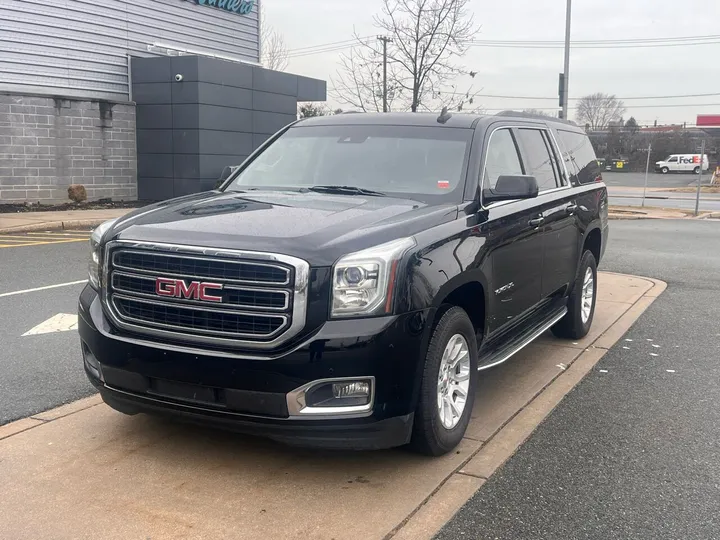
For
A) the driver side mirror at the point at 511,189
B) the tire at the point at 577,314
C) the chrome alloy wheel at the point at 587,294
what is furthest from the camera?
the chrome alloy wheel at the point at 587,294

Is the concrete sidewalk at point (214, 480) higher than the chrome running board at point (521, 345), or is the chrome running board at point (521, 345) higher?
the chrome running board at point (521, 345)

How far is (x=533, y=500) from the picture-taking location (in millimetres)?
3525

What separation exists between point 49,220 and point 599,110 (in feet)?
356

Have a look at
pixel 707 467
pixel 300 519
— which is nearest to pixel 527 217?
pixel 707 467

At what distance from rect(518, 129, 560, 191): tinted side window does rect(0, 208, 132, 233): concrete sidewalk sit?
11357 millimetres

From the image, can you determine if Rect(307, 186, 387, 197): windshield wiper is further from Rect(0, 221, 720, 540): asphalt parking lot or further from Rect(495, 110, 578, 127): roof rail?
Rect(0, 221, 720, 540): asphalt parking lot

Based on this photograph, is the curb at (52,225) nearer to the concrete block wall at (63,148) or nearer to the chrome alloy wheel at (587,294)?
the concrete block wall at (63,148)

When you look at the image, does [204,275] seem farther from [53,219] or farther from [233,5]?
[233,5]

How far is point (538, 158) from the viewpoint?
5766mm

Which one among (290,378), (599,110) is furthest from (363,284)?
(599,110)

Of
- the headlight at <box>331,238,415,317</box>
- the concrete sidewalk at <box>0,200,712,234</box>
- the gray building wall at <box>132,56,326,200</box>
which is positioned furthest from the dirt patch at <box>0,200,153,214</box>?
the headlight at <box>331,238,415,317</box>

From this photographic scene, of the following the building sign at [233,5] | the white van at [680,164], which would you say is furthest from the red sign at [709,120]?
the building sign at [233,5]

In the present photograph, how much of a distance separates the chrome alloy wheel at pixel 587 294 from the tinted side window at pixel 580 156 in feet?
2.90

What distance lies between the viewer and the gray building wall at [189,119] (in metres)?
19.6
